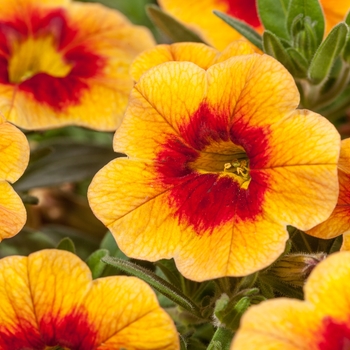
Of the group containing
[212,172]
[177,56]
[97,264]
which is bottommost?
[97,264]

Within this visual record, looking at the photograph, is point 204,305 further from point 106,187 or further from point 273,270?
point 106,187

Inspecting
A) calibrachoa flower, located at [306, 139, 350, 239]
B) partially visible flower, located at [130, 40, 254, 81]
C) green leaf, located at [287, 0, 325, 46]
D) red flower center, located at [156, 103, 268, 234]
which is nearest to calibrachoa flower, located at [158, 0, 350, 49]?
green leaf, located at [287, 0, 325, 46]

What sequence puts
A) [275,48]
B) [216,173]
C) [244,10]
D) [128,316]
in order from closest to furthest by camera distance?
[128,316] → [216,173] → [275,48] → [244,10]

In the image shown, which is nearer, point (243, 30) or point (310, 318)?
point (310, 318)

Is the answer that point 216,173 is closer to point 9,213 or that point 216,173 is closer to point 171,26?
point 9,213

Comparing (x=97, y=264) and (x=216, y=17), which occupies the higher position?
(x=216, y=17)

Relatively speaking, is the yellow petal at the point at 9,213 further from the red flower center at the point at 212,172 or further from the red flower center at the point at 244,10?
the red flower center at the point at 244,10

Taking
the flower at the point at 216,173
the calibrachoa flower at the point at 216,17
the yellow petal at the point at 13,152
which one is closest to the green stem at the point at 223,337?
the flower at the point at 216,173

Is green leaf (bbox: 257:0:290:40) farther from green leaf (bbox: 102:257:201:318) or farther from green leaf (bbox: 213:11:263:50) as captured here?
green leaf (bbox: 102:257:201:318)

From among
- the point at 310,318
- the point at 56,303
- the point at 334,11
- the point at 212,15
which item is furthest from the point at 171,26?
the point at 310,318
